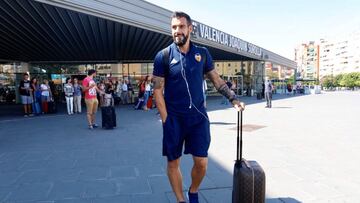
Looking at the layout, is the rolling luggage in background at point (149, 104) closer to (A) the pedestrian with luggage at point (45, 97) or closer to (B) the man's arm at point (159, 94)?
(A) the pedestrian with luggage at point (45, 97)

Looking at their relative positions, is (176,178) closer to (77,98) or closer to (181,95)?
(181,95)

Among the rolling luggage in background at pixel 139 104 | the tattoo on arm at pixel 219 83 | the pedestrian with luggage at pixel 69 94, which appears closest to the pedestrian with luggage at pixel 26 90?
the pedestrian with luggage at pixel 69 94

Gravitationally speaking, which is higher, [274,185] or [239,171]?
[239,171]

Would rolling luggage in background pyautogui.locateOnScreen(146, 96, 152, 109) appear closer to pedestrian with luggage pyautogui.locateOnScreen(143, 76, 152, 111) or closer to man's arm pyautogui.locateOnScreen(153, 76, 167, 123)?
pedestrian with luggage pyautogui.locateOnScreen(143, 76, 152, 111)

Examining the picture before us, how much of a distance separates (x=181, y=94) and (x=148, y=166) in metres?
2.37

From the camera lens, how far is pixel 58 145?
6.66 meters

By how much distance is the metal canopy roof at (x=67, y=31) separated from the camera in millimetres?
10977

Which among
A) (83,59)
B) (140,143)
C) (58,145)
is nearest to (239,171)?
(140,143)

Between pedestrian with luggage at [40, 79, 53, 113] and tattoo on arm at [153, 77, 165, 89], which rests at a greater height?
tattoo on arm at [153, 77, 165, 89]

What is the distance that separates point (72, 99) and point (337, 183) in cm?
1204

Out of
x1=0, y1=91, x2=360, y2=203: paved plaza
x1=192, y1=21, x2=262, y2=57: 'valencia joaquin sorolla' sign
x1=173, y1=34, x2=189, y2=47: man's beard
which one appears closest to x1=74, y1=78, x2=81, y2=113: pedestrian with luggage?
x1=0, y1=91, x2=360, y2=203: paved plaza

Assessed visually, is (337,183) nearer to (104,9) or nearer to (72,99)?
(104,9)

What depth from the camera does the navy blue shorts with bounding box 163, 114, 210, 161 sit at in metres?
2.86

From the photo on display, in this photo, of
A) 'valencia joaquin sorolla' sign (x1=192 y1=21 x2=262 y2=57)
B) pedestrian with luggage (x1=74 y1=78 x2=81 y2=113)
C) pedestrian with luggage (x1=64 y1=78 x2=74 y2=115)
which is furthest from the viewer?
'valencia joaquin sorolla' sign (x1=192 y1=21 x2=262 y2=57)
